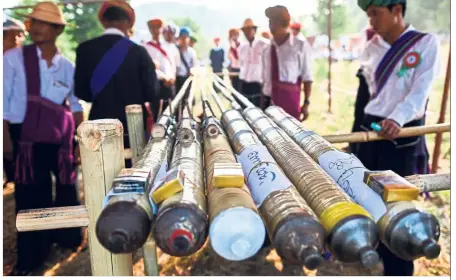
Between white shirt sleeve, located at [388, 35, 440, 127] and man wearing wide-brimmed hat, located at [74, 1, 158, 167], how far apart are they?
187cm

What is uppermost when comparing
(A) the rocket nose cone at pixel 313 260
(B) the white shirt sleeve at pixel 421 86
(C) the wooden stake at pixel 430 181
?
(B) the white shirt sleeve at pixel 421 86

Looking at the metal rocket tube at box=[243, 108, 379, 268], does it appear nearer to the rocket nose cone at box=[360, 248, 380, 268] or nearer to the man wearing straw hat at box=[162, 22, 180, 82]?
the rocket nose cone at box=[360, 248, 380, 268]

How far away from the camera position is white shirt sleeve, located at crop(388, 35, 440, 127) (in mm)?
2666

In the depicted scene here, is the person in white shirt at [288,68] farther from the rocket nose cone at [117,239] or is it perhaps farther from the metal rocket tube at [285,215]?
the rocket nose cone at [117,239]

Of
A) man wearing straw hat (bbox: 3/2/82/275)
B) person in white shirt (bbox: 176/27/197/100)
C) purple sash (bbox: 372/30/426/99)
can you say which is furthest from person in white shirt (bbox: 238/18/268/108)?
purple sash (bbox: 372/30/426/99)

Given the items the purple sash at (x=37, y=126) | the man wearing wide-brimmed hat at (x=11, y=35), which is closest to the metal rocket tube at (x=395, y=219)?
the purple sash at (x=37, y=126)

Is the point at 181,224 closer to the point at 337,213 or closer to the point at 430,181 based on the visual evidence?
the point at 337,213

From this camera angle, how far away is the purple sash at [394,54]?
2.75 meters

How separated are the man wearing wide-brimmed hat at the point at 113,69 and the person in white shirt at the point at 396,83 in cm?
170

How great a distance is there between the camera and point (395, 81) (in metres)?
2.85

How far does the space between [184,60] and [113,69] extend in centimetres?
593

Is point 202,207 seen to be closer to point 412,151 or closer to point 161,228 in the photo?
point 161,228

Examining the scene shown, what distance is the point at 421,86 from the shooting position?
269cm

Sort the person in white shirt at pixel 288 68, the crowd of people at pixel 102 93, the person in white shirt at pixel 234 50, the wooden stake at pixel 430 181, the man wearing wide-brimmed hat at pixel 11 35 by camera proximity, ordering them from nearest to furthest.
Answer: the wooden stake at pixel 430 181 → the crowd of people at pixel 102 93 → the man wearing wide-brimmed hat at pixel 11 35 → the person in white shirt at pixel 288 68 → the person in white shirt at pixel 234 50
